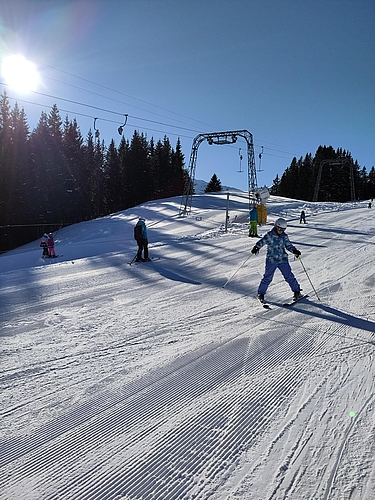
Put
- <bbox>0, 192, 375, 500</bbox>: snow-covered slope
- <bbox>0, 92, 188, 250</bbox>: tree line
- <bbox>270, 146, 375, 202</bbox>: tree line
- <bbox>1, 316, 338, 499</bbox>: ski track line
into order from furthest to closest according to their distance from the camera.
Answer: <bbox>270, 146, 375, 202</bbox>: tree line, <bbox>0, 92, 188, 250</bbox>: tree line, <bbox>1, 316, 338, 499</bbox>: ski track line, <bbox>0, 192, 375, 500</bbox>: snow-covered slope

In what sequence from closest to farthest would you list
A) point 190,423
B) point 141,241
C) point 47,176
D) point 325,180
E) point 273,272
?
point 190,423
point 273,272
point 141,241
point 47,176
point 325,180

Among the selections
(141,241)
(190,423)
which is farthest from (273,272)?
(141,241)

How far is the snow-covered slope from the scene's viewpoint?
2.57m

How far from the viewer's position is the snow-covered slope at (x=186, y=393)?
257 centimetres

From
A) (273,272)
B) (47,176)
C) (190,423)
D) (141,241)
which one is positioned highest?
(47,176)

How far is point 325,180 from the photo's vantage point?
2808 inches

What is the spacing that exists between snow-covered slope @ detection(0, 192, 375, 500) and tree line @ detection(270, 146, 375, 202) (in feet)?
199

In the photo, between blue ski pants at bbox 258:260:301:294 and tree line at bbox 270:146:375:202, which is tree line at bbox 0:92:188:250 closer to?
blue ski pants at bbox 258:260:301:294

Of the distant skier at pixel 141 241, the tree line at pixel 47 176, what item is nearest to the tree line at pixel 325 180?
the tree line at pixel 47 176

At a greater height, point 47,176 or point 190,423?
point 47,176

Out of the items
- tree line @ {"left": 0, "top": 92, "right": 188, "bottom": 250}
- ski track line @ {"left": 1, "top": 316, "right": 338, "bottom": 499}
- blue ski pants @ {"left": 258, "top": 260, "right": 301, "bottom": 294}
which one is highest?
tree line @ {"left": 0, "top": 92, "right": 188, "bottom": 250}

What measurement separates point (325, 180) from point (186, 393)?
74837 millimetres

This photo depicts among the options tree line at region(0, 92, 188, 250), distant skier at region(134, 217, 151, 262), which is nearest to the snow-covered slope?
distant skier at region(134, 217, 151, 262)

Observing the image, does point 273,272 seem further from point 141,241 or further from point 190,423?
point 141,241
